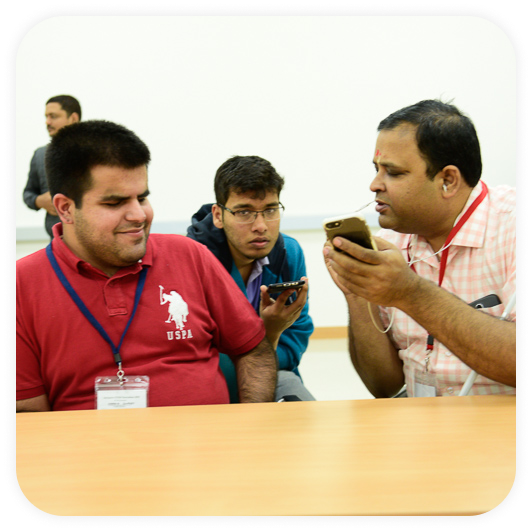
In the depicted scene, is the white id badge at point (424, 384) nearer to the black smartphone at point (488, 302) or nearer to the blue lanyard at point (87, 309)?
the black smartphone at point (488, 302)

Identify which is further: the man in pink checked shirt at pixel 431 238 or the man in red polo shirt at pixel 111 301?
the man in pink checked shirt at pixel 431 238

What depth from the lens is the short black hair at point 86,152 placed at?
126cm

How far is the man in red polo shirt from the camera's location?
3.98 ft

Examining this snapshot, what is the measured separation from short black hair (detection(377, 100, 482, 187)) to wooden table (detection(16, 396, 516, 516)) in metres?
0.63

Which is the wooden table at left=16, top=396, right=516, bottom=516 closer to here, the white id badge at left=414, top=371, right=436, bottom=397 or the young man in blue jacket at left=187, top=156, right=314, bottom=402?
the white id badge at left=414, top=371, right=436, bottom=397

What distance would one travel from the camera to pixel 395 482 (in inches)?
27.7

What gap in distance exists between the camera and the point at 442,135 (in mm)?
1391

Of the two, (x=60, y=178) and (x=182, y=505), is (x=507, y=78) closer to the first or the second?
(x=60, y=178)

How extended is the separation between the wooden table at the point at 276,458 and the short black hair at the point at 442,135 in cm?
63

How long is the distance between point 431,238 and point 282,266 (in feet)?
1.37

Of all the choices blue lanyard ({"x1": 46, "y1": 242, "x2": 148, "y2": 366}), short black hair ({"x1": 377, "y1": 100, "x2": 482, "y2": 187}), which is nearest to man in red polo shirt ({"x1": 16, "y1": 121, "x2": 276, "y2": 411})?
blue lanyard ({"x1": 46, "y1": 242, "x2": 148, "y2": 366})

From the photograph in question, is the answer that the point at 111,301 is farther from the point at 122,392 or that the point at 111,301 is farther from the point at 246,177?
the point at 246,177

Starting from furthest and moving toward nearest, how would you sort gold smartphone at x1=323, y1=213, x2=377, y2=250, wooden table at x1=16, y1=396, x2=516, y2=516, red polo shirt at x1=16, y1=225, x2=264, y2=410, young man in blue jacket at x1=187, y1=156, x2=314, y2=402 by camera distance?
young man in blue jacket at x1=187, y1=156, x2=314, y2=402
red polo shirt at x1=16, y1=225, x2=264, y2=410
gold smartphone at x1=323, y1=213, x2=377, y2=250
wooden table at x1=16, y1=396, x2=516, y2=516

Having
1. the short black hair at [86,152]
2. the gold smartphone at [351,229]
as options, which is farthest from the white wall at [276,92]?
the gold smartphone at [351,229]
